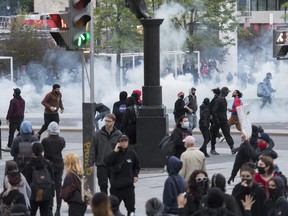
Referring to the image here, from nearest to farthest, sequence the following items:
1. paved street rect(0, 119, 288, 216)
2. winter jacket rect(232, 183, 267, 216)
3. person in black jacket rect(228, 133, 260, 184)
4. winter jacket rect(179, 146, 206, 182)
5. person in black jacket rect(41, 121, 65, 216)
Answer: winter jacket rect(232, 183, 267, 216) < winter jacket rect(179, 146, 206, 182) < person in black jacket rect(41, 121, 65, 216) < person in black jacket rect(228, 133, 260, 184) < paved street rect(0, 119, 288, 216)

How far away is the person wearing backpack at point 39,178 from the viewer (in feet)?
50.4

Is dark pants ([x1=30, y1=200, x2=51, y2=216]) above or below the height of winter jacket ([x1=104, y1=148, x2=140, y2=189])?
below

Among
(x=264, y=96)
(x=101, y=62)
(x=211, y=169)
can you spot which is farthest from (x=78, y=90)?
(x=211, y=169)

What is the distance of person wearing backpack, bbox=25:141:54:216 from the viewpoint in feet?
50.4

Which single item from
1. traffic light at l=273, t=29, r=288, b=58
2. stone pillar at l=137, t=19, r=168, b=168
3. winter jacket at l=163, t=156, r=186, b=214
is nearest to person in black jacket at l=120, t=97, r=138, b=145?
stone pillar at l=137, t=19, r=168, b=168

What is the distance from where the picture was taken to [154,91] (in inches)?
890

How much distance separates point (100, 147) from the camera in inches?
692

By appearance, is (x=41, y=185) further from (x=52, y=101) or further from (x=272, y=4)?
(x=272, y=4)

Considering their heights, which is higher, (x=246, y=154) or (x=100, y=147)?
(x=100, y=147)

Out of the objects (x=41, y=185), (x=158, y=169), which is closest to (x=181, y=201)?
(x=41, y=185)

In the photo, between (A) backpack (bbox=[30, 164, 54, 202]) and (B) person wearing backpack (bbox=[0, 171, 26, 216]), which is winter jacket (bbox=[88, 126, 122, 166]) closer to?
(A) backpack (bbox=[30, 164, 54, 202])

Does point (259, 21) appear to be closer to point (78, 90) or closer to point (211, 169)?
point (78, 90)

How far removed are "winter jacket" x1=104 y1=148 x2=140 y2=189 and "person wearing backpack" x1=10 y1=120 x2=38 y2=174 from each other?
1.35m

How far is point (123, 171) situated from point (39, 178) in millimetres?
1300
